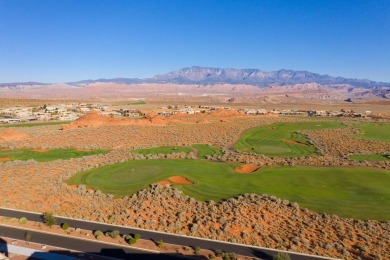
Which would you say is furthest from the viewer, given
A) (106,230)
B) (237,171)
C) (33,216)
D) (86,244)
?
(237,171)

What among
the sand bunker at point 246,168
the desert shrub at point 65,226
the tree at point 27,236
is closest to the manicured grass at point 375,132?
the sand bunker at point 246,168

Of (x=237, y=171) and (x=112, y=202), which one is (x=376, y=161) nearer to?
(x=237, y=171)

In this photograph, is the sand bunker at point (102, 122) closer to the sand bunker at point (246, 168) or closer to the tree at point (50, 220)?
the sand bunker at point (246, 168)

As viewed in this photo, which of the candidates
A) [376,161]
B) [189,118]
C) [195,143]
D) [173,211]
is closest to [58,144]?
[195,143]

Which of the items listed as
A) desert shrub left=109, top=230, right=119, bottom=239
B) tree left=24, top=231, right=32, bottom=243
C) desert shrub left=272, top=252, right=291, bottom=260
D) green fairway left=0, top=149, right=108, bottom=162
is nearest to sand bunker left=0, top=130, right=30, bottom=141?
green fairway left=0, top=149, right=108, bottom=162

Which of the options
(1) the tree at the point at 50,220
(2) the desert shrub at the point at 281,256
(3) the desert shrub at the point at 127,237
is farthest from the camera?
(1) the tree at the point at 50,220
